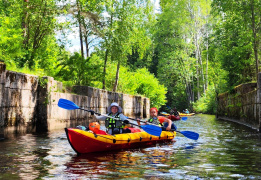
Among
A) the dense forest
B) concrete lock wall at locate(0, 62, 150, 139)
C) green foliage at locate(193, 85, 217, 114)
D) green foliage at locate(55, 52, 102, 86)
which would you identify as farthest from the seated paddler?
green foliage at locate(193, 85, 217, 114)

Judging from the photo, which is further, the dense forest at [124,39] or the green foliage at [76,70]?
the green foliage at [76,70]

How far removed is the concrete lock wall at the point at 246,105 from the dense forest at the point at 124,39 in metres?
1.09

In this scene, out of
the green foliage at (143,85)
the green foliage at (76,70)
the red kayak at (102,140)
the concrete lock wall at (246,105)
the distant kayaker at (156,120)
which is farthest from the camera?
the green foliage at (143,85)

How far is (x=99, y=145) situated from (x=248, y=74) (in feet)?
49.7

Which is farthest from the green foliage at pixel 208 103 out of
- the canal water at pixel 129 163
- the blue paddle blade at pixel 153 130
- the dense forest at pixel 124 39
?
the canal water at pixel 129 163

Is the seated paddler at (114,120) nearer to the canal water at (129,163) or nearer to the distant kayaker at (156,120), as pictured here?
the canal water at (129,163)

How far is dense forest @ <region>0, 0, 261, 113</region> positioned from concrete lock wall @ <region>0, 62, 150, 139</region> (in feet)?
2.74

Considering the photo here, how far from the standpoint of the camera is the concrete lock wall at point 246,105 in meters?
14.0

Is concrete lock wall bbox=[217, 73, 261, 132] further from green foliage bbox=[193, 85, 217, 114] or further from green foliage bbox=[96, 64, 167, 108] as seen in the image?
green foliage bbox=[96, 64, 167, 108]

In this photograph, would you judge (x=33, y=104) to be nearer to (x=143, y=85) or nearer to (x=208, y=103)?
(x=143, y=85)

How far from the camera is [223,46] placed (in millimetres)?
20750

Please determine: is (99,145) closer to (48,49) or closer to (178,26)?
(48,49)

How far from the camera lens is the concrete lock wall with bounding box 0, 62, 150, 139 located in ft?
35.1

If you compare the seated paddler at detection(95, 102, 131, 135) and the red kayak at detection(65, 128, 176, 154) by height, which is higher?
the seated paddler at detection(95, 102, 131, 135)
